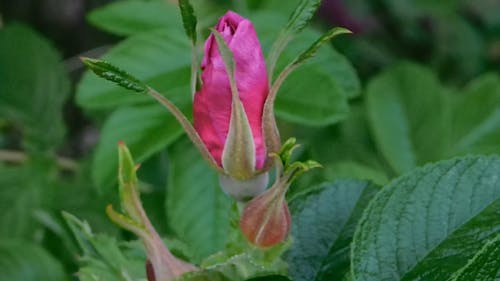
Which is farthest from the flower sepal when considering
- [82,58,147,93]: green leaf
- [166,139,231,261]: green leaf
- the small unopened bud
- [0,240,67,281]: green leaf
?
[0,240,67,281]: green leaf

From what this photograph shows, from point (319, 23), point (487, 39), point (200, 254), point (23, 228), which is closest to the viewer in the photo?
point (200, 254)

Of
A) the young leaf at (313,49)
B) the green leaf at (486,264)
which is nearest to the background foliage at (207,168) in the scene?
the green leaf at (486,264)

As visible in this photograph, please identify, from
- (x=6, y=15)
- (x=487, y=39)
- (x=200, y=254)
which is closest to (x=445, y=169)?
(x=200, y=254)

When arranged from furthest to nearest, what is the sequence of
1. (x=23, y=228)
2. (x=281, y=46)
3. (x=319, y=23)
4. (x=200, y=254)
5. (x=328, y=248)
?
(x=319, y=23) < (x=23, y=228) < (x=200, y=254) < (x=328, y=248) < (x=281, y=46)

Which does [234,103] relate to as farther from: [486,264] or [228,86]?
[486,264]

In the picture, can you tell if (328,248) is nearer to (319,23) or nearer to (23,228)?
(23,228)

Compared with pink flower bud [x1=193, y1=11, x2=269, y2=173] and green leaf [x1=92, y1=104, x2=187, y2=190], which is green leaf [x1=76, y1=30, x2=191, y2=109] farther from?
pink flower bud [x1=193, y1=11, x2=269, y2=173]

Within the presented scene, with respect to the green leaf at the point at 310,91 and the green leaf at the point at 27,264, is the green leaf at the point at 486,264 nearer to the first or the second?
the green leaf at the point at 310,91
